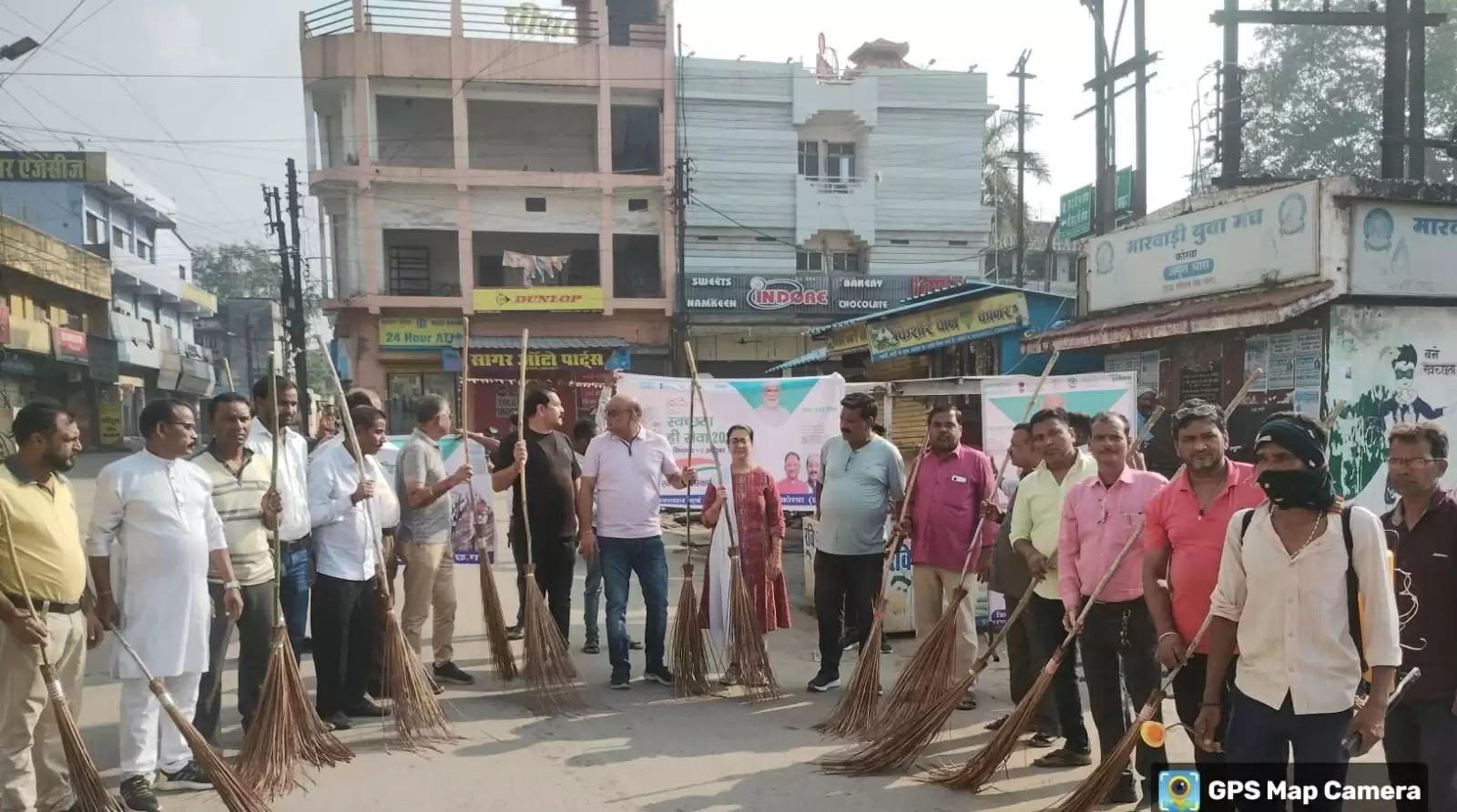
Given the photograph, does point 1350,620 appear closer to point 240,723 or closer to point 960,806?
point 960,806

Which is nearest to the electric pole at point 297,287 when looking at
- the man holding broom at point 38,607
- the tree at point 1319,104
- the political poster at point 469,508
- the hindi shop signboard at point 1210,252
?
the political poster at point 469,508

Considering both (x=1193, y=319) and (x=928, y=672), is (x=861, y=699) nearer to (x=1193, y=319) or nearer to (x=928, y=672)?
(x=928, y=672)

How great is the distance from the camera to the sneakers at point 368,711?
490 centimetres

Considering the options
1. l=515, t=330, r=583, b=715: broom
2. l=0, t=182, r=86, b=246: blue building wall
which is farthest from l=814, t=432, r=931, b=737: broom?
l=0, t=182, r=86, b=246: blue building wall

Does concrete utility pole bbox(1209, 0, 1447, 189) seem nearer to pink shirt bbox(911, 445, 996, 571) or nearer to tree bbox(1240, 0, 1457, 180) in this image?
pink shirt bbox(911, 445, 996, 571)

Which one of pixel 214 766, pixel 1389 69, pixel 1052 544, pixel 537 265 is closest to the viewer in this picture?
pixel 214 766

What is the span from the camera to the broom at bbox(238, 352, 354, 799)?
12.9 ft

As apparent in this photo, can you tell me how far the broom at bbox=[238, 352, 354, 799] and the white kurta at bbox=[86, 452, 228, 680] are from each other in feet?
1.09

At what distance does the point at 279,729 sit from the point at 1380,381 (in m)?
9.91

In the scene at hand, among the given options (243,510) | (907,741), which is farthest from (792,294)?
(243,510)

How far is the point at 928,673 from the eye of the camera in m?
4.55

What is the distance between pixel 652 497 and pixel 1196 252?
26.8ft

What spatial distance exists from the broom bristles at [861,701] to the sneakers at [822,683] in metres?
0.65

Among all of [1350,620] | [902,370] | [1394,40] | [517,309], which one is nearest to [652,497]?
[1350,620]
